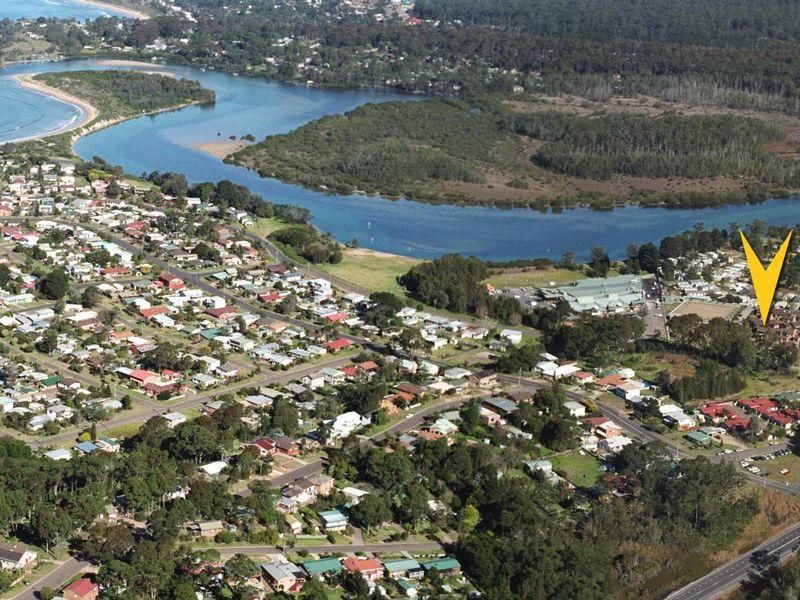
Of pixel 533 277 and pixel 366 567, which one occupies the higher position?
pixel 366 567

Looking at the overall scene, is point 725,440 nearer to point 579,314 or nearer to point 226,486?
point 579,314

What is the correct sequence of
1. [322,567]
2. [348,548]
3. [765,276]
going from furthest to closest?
[348,548]
[322,567]
[765,276]

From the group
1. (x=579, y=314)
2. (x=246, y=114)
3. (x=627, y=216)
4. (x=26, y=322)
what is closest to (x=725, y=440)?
(x=579, y=314)

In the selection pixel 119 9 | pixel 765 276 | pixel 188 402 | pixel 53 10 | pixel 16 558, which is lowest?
pixel 53 10

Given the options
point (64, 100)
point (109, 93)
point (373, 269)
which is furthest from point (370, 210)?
point (109, 93)

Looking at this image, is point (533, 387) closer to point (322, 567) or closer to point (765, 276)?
point (322, 567)

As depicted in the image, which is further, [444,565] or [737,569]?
[737,569]

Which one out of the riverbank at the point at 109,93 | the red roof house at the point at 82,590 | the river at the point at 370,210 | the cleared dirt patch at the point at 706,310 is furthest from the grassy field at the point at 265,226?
the red roof house at the point at 82,590
